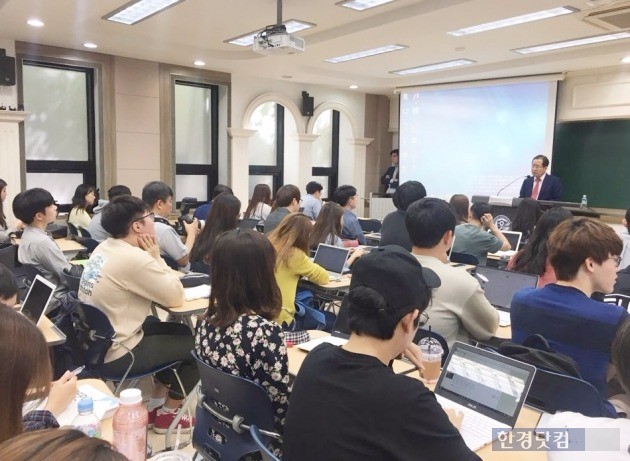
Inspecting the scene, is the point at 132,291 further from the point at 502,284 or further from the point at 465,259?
the point at 465,259

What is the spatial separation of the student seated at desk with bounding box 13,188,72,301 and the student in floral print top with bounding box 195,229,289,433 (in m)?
2.06

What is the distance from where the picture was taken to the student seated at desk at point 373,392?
1178 mm

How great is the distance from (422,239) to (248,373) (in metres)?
1.19

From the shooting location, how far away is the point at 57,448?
0.61 meters

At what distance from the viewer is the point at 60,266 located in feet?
12.1

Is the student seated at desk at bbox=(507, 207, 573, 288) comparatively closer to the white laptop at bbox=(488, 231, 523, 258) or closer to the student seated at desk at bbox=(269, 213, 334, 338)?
the student seated at desk at bbox=(269, 213, 334, 338)

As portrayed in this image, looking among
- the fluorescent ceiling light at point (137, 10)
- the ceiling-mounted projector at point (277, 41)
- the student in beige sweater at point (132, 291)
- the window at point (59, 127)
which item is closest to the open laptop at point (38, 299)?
the student in beige sweater at point (132, 291)

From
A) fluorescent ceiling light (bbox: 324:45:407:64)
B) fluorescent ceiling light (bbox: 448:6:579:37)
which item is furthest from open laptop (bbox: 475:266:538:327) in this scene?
fluorescent ceiling light (bbox: 324:45:407:64)

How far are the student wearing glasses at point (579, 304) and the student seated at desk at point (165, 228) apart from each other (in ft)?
9.16

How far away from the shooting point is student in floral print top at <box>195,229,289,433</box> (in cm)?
188

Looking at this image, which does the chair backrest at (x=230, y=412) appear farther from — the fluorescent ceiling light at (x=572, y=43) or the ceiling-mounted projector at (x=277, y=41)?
the fluorescent ceiling light at (x=572, y=43)

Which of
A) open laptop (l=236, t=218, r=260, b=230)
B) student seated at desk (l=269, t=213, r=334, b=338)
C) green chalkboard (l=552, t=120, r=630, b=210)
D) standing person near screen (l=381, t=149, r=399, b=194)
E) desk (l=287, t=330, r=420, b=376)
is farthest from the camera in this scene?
standing person near screen (l=381, t=149, r=399, b=194)

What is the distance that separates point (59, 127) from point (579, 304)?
7.63 meters

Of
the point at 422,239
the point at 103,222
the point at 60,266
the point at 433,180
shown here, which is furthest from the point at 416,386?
the point at 433,180
